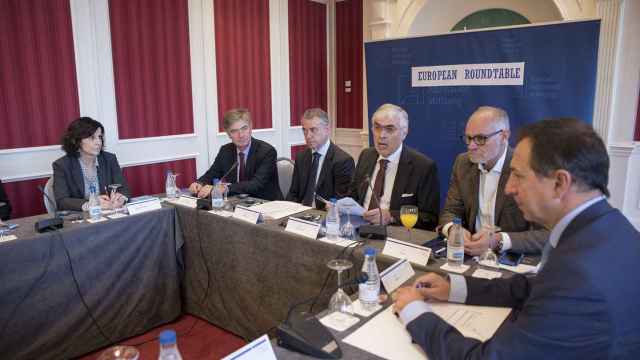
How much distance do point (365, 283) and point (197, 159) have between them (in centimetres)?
355

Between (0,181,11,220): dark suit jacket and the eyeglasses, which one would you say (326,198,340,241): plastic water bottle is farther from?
(0,181,11,220): dark suit jacket

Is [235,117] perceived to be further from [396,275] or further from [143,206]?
[396,275]

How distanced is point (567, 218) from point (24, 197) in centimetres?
373

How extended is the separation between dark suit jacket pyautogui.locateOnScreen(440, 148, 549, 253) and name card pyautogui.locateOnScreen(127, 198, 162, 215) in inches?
62.5

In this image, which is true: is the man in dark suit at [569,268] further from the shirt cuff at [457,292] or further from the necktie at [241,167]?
the necktie at [241,167]

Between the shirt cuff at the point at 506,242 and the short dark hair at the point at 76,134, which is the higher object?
the short dark hair at the point at 76,134

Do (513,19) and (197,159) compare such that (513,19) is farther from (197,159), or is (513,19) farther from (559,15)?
(197,159)

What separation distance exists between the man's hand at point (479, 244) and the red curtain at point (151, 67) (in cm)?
330

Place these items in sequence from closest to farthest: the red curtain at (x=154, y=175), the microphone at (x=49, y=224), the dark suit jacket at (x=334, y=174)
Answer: the microphone at (x=49, y=224) → the dark suit jacket at (x=334, y=174) → the red curtain at (x=154, y=175)

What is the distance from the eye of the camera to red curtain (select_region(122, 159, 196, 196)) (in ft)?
13.4

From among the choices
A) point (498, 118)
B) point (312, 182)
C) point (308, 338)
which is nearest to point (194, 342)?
point (312, 182)

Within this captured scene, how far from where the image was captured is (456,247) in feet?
5.15

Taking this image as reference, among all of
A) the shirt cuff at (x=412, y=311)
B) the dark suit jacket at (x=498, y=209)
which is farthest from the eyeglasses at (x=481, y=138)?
the shirt cuff at (x=412, y=311)

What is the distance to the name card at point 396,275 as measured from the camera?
4.63 feet
